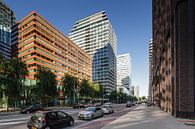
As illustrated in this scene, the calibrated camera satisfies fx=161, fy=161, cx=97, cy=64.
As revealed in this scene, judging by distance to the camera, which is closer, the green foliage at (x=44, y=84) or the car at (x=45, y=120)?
the car at (x=45, y=120)

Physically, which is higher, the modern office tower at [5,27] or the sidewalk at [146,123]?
the modern office tower at [5,27]

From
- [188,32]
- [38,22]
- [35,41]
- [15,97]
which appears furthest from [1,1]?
[188,32]

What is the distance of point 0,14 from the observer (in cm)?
11100

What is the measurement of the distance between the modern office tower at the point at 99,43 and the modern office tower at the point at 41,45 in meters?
42.8

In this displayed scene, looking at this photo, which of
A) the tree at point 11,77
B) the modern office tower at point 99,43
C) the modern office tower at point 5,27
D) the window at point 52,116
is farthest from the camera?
the modern office tower at point 99,43

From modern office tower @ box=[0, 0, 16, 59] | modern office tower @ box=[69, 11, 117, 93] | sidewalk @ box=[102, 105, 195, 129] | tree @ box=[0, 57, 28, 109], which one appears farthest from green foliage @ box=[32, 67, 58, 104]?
modern office tower @ box=[69, 11, 117, 93]

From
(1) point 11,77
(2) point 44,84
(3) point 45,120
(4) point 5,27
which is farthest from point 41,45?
(3) point 45,120

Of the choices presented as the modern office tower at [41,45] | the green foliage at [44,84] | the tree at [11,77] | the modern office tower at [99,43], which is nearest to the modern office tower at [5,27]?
the modern office tower at [41,45]

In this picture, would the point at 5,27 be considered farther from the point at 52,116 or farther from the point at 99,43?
the point at 52,116

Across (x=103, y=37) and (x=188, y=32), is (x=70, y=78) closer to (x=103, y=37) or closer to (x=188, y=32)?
(x=188, y=32)

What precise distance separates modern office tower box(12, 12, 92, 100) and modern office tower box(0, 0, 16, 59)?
15.1 meters

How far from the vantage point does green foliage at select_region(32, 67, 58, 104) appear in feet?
152

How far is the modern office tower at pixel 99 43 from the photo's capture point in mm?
145875

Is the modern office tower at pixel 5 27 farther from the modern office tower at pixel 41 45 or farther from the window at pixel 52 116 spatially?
the window at pixel 52 116
